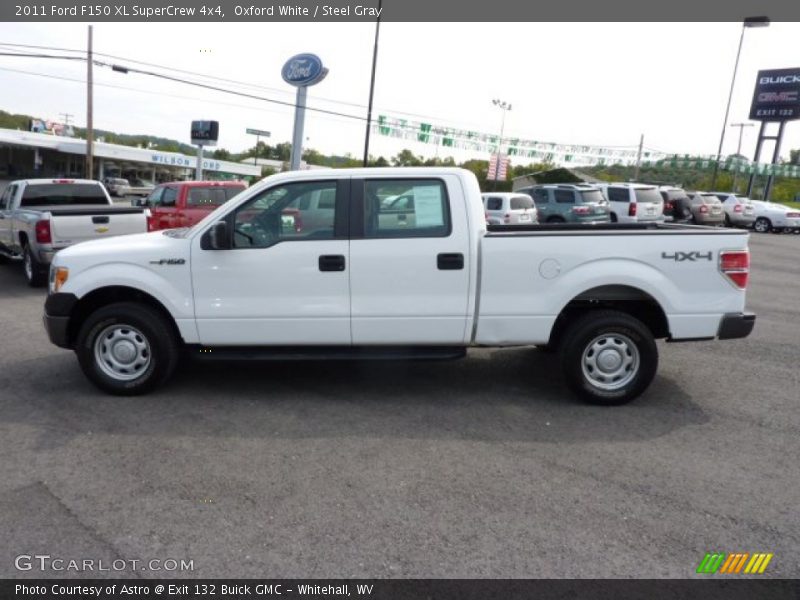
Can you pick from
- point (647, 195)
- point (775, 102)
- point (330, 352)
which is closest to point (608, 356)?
point (330, 352)

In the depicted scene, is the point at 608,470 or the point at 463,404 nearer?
the point at 608,470

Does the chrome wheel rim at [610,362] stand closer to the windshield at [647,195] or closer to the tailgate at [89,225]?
the tailgate at [89,225]

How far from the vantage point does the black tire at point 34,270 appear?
10016 millimetres

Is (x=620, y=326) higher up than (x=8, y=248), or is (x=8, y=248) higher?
(x=620, y=326)

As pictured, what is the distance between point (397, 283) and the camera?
5.09m

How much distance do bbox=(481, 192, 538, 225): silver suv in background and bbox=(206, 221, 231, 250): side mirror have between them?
45.2ft

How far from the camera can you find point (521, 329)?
5180 millimetres

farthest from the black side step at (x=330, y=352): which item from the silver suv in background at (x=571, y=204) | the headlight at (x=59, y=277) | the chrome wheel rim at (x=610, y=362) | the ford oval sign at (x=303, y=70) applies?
the ford oval sign at (x=303, y=70)

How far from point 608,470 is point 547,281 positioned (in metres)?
1.62

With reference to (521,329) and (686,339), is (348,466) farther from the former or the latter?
(686,339)

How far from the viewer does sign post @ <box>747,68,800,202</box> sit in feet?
143

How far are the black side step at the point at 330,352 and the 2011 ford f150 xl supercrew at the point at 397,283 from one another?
0.5 inches
